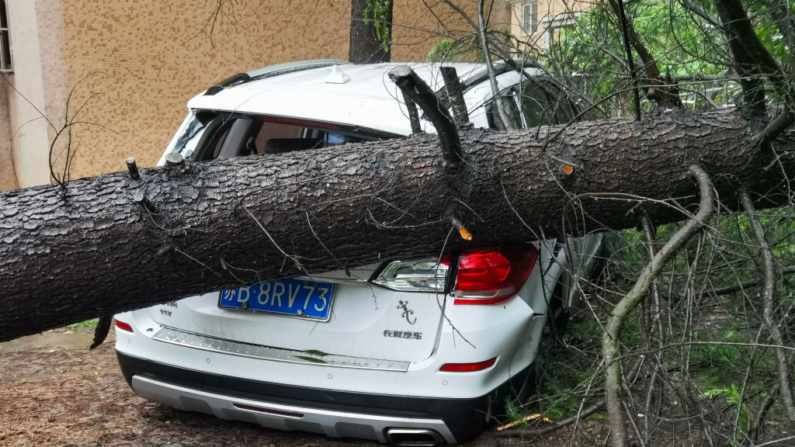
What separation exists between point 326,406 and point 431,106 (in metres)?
1.35

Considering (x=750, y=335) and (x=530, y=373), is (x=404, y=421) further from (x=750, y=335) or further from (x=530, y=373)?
(x=750, y=335)

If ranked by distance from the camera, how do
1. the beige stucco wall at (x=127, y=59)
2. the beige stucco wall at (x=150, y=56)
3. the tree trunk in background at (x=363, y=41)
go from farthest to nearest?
the beige stucco wall at (x=150, y=56), the beige stucco wall at (x=127, y=59), the tree trunk in background at (x=363, y=41)

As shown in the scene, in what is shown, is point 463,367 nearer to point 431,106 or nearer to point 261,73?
point 431,106

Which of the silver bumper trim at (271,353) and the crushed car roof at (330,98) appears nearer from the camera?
the silver bumper trim at (271,353)

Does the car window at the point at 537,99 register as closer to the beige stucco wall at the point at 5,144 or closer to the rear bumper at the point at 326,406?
the rear bumper at the point at 326,406

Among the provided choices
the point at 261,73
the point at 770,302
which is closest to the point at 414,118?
the point at 770,302

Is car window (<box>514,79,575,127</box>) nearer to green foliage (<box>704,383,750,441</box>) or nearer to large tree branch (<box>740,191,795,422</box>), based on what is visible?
large tree branch (<box>740,191,795,422</box>)

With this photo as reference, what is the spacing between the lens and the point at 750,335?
293cm

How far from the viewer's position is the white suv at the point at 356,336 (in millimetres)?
3080

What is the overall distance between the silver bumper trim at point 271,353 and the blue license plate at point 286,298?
0.51 feet

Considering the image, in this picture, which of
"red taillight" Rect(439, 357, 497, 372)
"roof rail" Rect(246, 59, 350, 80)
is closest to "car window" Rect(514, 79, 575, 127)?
"red taillight" Rect(439, 357, 497, 372)

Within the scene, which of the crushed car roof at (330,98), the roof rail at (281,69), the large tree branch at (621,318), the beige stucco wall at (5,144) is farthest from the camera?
the beige stucco wall at (5,144)

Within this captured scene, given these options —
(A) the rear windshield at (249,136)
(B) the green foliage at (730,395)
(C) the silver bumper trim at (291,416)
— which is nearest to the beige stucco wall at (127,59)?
(A) the rear windshield at (249,136)

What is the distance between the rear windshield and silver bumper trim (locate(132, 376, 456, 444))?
111 centimetres
